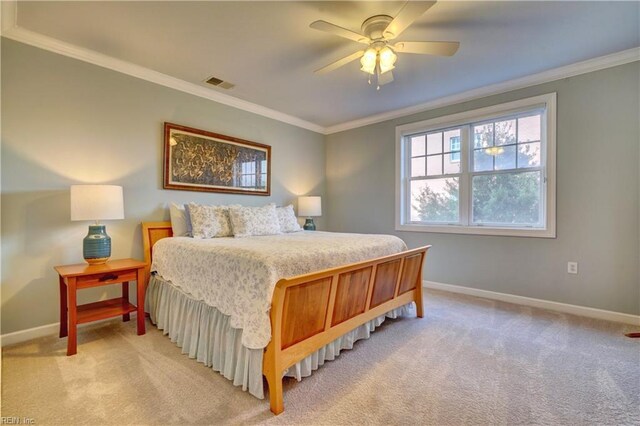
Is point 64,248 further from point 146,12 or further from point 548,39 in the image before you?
point 548,39

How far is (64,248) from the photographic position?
262cm

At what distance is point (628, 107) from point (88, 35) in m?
4.93

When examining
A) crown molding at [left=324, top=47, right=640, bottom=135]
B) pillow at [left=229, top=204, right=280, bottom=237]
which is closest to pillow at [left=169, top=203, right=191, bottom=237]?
pillow at [left=229, top=204, right=280, bottom=237]

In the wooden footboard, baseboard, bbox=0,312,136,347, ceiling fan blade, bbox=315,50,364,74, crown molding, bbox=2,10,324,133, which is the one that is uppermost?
crown molding, bbox=2,10,324,133

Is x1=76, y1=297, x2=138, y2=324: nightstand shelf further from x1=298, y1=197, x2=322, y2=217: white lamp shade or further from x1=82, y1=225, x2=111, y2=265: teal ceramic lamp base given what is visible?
x1=298, y1=197, x2=322, y2=217: white lamp shade

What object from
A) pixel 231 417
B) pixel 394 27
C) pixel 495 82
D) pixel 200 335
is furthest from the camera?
pixel 495 82

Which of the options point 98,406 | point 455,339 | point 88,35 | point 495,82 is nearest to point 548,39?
point 495,82

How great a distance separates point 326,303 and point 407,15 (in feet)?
6.26

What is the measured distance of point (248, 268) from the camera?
71.4 inches

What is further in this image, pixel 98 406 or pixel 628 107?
pixel 628 107

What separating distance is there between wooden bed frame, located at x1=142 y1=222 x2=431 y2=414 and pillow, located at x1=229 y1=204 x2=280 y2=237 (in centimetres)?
145

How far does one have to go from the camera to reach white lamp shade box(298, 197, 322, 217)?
4504 millimetres

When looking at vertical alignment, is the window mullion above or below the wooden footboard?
above

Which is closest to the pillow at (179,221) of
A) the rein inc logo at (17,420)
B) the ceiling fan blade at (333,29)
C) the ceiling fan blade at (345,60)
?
the rein inc logo at (17,420)
